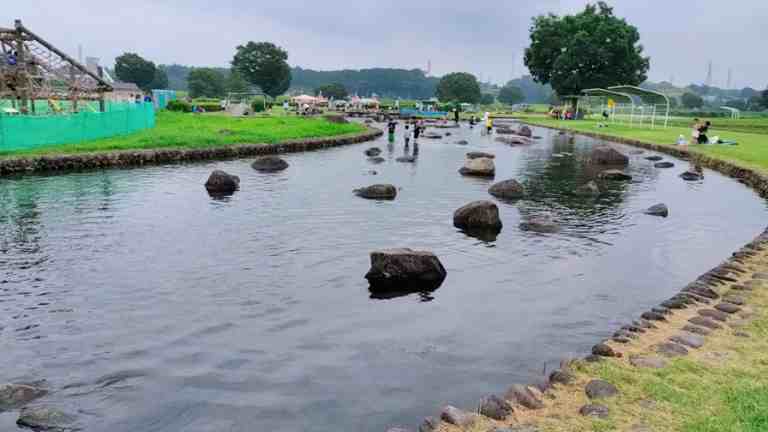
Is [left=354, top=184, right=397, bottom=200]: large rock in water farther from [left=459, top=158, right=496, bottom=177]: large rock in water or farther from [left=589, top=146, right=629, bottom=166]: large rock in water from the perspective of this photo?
[left=589, top=146, right=629, bottom=166]: large rock in water

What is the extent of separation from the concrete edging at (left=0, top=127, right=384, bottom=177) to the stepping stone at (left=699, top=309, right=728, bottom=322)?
99.4ft

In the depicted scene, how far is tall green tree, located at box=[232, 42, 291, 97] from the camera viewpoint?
146250mm

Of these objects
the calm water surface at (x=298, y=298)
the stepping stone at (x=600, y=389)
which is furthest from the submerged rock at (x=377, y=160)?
the stepping stone at (x=600, y=389)

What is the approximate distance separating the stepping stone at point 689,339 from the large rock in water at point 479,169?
76.8 feet

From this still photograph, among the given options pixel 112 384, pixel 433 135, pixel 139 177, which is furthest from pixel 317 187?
pixel 433 135

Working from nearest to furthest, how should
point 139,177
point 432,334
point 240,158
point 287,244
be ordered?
point 432,334, point 287,244, point 139,177, point 240,158

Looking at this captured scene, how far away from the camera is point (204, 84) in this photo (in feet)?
520

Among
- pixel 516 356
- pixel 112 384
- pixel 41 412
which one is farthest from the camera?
pixel 516 356

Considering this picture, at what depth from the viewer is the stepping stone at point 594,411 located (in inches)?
272

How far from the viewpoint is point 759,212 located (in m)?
22.9

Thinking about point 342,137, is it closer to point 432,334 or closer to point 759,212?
point 759,212

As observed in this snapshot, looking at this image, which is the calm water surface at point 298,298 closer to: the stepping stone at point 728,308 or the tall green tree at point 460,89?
the stepping stone at point 728,308

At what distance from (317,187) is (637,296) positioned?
17.1m

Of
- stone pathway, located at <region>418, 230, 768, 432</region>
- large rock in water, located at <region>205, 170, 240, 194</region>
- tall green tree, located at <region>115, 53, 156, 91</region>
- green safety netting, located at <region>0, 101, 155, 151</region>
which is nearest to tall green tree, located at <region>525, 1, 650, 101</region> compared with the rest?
green safety netting, located at <region>0, 101, 155, 151</region>
